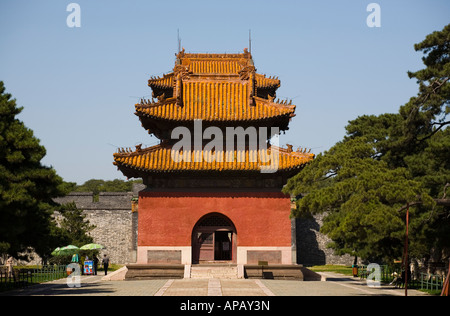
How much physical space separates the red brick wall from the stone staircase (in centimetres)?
123

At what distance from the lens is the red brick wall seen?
2603 cm

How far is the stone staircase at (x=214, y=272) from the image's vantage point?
81.3 feet

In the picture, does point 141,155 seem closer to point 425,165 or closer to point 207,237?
point 207,237

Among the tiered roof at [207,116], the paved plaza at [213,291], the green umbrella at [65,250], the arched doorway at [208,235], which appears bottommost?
the paved plaza at [213,291]

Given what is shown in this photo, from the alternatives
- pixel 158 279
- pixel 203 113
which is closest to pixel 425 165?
pixel 203 113

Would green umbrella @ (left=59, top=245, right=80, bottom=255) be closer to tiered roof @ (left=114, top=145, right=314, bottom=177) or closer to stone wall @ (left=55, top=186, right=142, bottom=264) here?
stone wall @ (left=55, top=186, right=142, bottom=264)

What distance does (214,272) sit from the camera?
25.0 meters

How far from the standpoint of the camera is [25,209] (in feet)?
66.7

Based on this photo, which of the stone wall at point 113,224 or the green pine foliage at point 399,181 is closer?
the green pine foliage at point 399,181

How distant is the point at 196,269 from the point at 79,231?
16938 mm

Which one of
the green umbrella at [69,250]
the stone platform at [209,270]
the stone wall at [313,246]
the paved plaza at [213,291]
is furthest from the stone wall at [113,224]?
the paved plaza at [213,291]

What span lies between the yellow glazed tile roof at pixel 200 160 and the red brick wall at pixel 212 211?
3.80 ft

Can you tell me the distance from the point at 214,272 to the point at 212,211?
8.42 feet

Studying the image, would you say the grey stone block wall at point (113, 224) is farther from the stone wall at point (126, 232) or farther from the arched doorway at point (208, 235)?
the arched doorway at point (208, 235)
